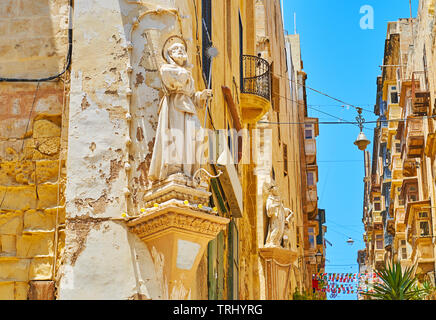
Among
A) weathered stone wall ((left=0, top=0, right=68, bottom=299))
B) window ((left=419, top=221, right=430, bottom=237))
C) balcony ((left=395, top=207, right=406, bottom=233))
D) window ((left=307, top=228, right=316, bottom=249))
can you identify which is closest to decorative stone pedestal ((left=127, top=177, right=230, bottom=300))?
weathered stone wall ((left=0, top=0, right=68, bottom=299))

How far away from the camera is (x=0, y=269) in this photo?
10000 mm

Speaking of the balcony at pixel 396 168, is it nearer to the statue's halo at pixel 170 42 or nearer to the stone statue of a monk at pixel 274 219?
the stone statue of a monk at pixel 274 219

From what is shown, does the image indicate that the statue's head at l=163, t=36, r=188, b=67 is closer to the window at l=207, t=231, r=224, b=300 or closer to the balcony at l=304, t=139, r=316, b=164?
the window at l=207, t=231, r=224, b=300

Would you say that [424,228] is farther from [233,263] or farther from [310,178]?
[233,263]

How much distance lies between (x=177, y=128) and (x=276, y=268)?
11.4 m

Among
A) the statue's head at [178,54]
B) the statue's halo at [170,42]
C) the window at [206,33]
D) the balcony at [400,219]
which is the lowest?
the statue's head at [178,54]

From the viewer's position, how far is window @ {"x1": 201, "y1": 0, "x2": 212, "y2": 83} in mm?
13145

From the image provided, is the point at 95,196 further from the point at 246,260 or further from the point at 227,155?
the point at 246,260

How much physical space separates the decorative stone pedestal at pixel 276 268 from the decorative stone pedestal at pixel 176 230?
420 inches

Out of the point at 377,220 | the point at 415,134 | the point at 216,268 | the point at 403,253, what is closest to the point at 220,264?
the point at 216,268

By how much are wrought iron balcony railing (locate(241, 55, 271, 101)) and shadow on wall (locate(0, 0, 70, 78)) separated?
943 cm

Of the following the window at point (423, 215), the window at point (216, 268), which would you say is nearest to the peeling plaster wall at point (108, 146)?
the window at point (216, 268)

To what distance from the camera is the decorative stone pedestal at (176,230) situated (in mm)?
9039
